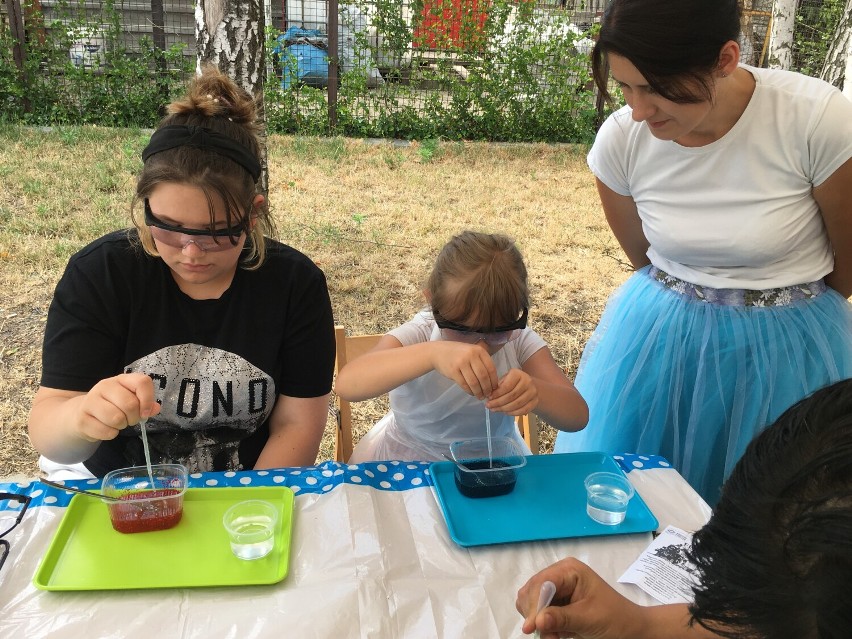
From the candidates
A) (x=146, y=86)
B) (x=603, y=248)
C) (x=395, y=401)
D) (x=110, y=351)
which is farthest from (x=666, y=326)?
(x=146, y=86)

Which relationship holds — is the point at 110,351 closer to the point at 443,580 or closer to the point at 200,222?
the point at 200,222

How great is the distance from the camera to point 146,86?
22.8 ft

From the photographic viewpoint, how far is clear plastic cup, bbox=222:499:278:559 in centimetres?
120

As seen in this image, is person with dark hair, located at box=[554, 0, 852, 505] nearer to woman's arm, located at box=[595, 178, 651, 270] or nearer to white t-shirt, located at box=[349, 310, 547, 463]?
woman's arm, located at box=[595, 178, 651, 270]

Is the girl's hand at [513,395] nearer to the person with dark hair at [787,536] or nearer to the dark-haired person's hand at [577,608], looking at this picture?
the dark-haired person's hand at [577,608]

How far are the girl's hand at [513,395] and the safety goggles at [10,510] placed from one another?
2.88 feet

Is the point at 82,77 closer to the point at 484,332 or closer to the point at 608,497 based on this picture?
the point at 484,332

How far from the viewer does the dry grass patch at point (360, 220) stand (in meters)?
3.74

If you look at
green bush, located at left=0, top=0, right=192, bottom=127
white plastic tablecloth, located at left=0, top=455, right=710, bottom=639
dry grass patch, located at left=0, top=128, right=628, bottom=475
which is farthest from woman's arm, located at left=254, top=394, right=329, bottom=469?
green bush, located at left=0, top=0, right=192, bottom=127

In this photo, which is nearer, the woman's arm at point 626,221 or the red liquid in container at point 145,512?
the red liquid in container at point 145,512

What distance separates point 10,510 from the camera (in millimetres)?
1309

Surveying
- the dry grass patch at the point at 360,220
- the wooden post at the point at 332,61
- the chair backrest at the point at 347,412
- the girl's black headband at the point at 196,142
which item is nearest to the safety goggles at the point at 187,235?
the girl's black headband at the point at 196,142

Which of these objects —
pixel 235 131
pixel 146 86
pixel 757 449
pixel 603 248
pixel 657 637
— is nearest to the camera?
pixel 757 449

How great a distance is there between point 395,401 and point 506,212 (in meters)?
3.64
